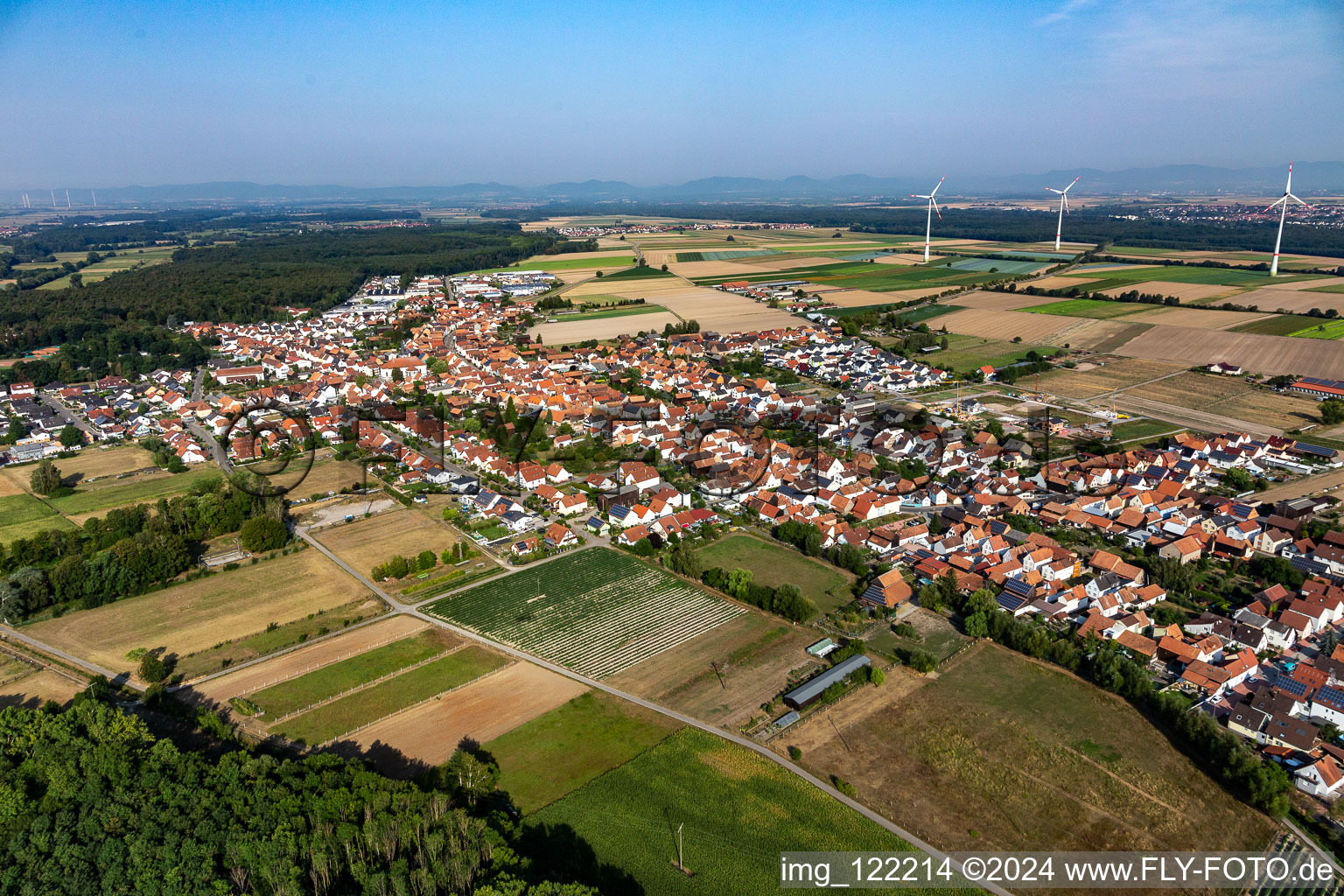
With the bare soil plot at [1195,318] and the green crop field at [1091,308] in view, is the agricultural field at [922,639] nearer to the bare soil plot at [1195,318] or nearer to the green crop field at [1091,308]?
the bare soil plot at [1195,318]

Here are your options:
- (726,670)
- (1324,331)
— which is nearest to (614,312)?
(1324,331)

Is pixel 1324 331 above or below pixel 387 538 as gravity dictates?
above

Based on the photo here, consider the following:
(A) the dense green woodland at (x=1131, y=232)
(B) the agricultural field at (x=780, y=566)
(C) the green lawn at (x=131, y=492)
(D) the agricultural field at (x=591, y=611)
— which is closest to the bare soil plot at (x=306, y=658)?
(D) the agricultural field at (x=591, y=611)

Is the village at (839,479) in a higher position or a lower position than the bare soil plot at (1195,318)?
lower

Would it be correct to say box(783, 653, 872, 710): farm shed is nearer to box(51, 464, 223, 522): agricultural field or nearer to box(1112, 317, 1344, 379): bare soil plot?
box(51, 464, 223, 522): agricultural field

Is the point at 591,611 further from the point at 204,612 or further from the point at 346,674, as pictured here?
the point at 204,612

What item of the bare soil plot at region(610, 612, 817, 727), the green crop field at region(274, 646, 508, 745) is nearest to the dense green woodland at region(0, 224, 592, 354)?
the green crop field at region(274, 646, 508, 745)
